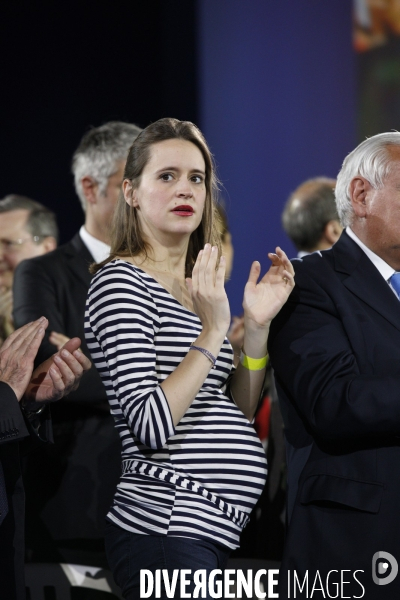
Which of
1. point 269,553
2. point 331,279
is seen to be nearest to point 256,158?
point 269,553

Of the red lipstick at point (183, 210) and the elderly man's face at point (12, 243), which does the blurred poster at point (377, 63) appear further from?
the red lipstick at point (183, 210)

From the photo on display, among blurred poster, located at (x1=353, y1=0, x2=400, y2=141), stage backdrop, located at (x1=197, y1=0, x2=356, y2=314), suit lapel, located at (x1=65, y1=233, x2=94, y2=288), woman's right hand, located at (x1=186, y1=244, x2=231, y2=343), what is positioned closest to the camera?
woman's right hand, located at (x1=186, y1=244, x2=231, y2=343)

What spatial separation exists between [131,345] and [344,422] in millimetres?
506

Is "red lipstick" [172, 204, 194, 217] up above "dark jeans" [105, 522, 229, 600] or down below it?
above

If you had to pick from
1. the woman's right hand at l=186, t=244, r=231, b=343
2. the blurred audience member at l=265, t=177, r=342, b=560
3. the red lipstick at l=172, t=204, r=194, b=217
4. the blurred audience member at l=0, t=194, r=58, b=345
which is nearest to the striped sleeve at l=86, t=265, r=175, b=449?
the woman's right hand at l=186, t=244, r=231, b=343

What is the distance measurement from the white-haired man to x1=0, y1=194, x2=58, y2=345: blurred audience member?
1.81m

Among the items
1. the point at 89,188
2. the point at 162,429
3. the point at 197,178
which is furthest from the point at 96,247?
the point at 162,429

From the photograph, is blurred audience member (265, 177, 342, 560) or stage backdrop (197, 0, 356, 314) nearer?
blurred audience member (265, 177, 342, 560)

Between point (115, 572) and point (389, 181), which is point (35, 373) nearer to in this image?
point (115, 572)

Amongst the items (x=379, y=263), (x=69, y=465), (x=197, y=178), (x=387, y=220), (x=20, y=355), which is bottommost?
(x=69, y=465)

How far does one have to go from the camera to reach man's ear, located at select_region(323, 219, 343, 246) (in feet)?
11.0

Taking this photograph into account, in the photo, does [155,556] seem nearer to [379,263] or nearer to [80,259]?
[379,263]

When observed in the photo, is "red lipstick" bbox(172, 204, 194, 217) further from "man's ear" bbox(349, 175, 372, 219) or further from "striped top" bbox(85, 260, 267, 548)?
"man's ear" bbox(349, 175, 372, 219)

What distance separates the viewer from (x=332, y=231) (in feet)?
11.0
